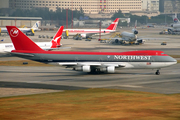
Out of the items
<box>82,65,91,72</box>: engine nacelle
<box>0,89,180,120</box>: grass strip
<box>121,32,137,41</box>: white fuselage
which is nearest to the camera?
<box>0,89,180,120</box>: grass strip

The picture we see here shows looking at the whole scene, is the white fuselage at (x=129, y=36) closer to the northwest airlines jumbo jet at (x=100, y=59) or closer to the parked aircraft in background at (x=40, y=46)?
the parked aircraft in background at (x=40, y=46)

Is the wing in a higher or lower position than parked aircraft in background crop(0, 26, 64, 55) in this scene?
lower

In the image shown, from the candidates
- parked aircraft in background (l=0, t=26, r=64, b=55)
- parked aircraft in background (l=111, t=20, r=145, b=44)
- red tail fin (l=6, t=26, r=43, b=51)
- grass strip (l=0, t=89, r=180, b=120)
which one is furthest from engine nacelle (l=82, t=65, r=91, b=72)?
parked aircraft in background (l=111, t=20, r=145, b=44)

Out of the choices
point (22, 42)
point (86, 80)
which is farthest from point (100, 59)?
point (22, 42)

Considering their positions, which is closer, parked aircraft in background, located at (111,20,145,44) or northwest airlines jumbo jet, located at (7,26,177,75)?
northwest airlines jumbo jet, located at (7,26,177,75)

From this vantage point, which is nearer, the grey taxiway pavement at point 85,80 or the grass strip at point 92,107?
the grass strip at point 92,107

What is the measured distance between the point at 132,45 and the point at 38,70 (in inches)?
2767

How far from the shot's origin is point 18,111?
2777 cm

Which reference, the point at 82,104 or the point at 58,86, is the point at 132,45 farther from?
the point at 82,104

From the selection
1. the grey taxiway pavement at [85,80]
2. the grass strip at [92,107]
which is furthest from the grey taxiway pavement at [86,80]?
the grass strip at [92,107]

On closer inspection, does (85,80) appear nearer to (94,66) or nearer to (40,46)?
(94,66)

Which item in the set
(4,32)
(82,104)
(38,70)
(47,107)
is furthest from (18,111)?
(4,32)

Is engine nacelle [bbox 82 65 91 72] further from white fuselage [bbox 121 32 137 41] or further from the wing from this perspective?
white fuselage [bbox 121 32 137 41]

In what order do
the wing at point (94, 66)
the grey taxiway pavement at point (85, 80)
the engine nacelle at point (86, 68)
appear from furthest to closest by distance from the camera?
1. the wing at point (94, 66)
2. the engine nacelle at point (86, 68)
3. the grey taxiway pavement at point (85, 80)
